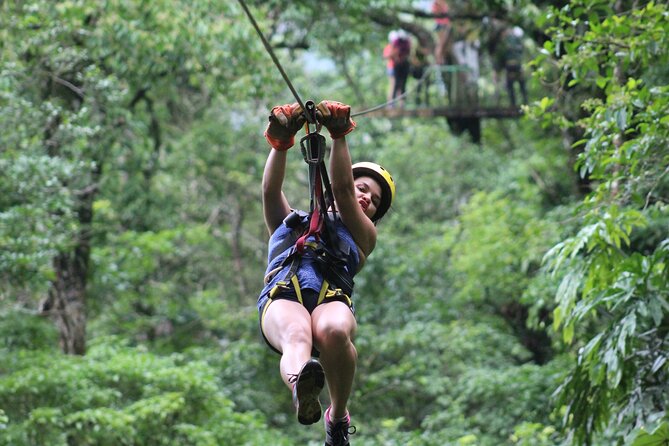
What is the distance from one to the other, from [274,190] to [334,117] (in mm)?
413

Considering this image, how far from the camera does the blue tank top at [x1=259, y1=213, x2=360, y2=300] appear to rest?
133 inches

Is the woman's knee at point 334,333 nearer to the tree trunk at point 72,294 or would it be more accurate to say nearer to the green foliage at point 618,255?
the green foliage at point 618,255

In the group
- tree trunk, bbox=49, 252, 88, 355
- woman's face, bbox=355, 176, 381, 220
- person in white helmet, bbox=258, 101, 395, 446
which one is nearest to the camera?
person in white helmet, bbox=258, 101, 395, 446

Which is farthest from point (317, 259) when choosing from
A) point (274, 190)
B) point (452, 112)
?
point (452, 112)

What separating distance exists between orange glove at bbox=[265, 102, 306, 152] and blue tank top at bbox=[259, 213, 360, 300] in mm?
324

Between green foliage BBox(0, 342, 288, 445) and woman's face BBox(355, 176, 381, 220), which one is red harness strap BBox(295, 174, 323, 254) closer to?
woman's face BBox(355, 176, 381, 220)

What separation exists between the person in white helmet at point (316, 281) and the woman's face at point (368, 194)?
0.01 meters

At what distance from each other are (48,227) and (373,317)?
16.5 feet

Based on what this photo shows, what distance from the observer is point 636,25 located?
190 inches

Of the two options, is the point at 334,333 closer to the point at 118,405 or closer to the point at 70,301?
the point at 118,405

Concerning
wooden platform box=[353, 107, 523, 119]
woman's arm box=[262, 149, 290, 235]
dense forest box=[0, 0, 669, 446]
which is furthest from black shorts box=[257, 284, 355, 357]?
wooden platform box=[353, 107, 523, 119]

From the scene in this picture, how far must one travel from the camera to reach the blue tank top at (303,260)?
338cm

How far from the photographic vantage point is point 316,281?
3385mm

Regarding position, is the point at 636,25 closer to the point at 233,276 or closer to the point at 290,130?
the point at 290,130
